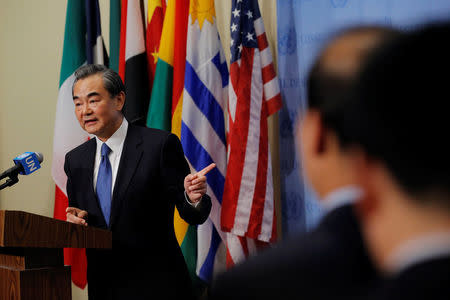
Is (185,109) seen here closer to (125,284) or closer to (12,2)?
(125,284)

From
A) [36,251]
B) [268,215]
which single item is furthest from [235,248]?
[36,251]

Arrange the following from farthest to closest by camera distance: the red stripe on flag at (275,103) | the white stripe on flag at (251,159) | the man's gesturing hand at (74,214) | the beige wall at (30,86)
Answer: the beige wall at (30,86), the red stripe on flag at (275,103), the white stripe on flag at (251,159), the man's gesturing hand at (74,214)

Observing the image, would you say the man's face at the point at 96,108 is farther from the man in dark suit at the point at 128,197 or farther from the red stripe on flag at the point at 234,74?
the red stripe on flag at the point at 234,74

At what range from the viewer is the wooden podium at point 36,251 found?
132 cm

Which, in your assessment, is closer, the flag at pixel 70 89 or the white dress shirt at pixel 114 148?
the white dress shirt at pixel 114 148

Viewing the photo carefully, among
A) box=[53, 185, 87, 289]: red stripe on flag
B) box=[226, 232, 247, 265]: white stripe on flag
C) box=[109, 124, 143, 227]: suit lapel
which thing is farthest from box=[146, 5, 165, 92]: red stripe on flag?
box=[109, 124, 143, 227]: suit lapel

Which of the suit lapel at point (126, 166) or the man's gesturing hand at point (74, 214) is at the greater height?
the suit lapel at point (126, 166)

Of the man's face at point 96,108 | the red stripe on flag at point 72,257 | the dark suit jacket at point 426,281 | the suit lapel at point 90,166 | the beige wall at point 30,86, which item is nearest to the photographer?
the dark suit jacket at point 426,281

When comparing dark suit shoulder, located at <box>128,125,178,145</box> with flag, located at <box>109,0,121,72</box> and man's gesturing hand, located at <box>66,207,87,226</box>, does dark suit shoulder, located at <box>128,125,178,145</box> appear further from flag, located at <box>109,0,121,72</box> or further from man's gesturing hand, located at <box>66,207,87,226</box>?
flag, located at <box>109,0,121,72</box>

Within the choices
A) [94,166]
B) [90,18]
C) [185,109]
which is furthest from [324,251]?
[90,18]

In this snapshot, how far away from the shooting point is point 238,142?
2.89 meters

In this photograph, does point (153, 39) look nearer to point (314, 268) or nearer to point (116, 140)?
point (116, 140)

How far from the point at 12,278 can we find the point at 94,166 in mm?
658

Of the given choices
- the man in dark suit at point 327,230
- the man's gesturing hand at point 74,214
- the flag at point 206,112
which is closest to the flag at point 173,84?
the flag at point 206,112
